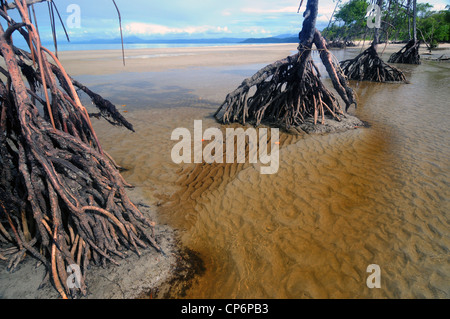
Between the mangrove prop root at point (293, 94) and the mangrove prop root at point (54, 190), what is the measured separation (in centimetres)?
546

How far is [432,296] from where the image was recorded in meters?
2.67

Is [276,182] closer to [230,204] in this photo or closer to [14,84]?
[230,204]

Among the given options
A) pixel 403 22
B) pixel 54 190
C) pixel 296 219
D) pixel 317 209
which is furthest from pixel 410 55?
pixel 54 190

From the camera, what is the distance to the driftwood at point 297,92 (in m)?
6.96

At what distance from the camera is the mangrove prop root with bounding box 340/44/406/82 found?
14438mm

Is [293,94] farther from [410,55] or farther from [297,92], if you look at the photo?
[410,55]

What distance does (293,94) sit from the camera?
7.59 metres

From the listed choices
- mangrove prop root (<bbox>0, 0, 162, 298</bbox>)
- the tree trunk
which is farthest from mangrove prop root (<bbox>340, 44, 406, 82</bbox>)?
mangrove prop root (<bbox>0, 0, 162, 298</bbox>)

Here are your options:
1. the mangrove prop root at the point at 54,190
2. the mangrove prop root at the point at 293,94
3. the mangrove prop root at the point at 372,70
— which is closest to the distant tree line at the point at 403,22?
the mangrove prop root at the point at 372,70

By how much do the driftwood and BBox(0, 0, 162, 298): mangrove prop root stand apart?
5473 millimetres

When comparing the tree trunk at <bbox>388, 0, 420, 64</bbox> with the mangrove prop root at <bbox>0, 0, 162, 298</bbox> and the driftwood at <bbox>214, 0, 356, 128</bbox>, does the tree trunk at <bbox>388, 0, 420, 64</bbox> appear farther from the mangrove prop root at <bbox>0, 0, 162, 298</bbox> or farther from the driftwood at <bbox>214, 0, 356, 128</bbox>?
the mangrove prop root at <bbox>0, 0, 162, 298</bbox>

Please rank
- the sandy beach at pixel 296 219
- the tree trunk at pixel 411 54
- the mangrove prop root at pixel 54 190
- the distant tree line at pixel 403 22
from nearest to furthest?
1. the mangrove prop root at pixel 54 190
2. the sandy beach at pixel 296 219
3. the tree trunk at pixel 411 54
4. the distant tree line at pixel 403 22

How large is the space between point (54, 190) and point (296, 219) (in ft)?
11.1

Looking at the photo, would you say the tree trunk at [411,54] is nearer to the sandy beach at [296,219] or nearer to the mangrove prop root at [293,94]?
the sandy beach at [296,219]
